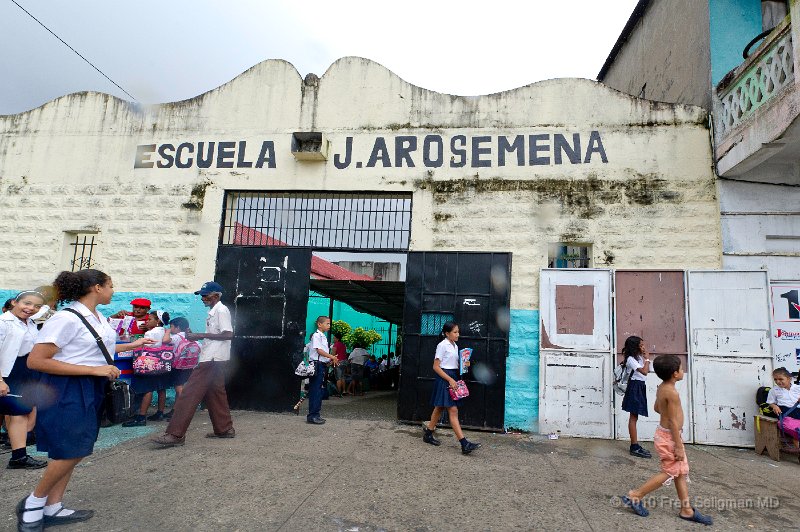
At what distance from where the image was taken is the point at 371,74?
8.37 meters

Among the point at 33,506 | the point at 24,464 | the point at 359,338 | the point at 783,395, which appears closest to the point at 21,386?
the point at 24,464

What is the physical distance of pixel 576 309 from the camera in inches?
283

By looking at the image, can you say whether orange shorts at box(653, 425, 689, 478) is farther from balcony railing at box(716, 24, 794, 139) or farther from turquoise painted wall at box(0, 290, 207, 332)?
turquoise painted wall at box(0, 290, 207, 332)

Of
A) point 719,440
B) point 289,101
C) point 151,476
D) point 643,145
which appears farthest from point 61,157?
point 719,440

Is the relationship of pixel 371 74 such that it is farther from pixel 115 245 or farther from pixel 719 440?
pixel 719 440

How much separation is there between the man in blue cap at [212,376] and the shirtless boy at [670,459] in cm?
446

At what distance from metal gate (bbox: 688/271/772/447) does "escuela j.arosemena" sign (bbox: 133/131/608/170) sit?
2500 mm

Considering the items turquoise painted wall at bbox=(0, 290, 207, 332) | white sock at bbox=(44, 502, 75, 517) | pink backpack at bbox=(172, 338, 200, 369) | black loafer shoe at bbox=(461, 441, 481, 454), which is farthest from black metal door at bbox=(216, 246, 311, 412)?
white sock at bbox=(44, 502, 75, 517)

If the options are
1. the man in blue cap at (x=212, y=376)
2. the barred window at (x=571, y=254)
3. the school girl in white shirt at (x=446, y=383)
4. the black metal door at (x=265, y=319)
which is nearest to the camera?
the man in blue cap at (x=212, y=376)

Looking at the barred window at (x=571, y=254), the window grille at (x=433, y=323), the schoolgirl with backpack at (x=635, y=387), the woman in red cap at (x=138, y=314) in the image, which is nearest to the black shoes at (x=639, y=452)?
the schoolgirl with backpack at (x=635, y=387)

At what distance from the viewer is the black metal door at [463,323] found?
23.6 feet

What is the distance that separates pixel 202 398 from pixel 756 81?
807 centimetres

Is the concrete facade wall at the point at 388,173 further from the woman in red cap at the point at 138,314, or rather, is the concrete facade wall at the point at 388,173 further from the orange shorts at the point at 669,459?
the orange shorts at the point at 669,459

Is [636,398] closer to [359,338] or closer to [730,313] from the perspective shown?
[730,313]
